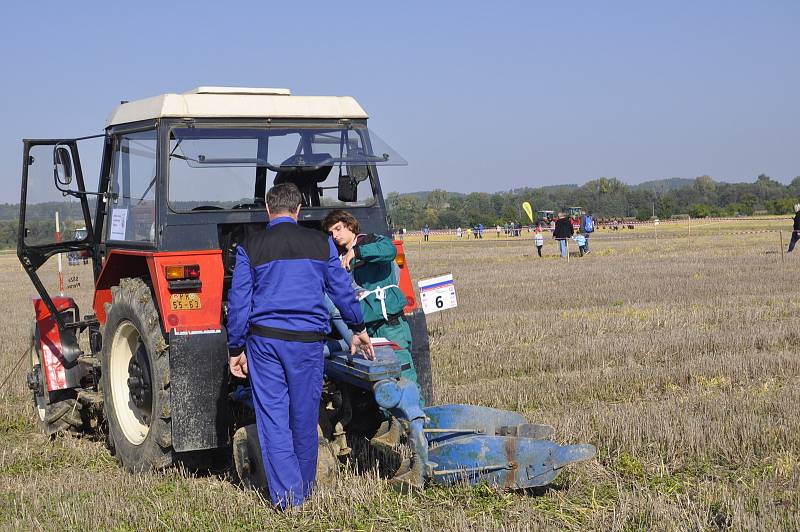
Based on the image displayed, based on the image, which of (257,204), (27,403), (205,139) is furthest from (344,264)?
(27,403)

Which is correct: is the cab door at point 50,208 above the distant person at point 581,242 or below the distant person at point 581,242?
above

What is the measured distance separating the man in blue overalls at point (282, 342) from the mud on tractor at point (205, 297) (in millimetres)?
316

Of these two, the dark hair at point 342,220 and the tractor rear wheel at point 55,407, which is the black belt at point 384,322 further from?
the tractor rear wheel at point 55,407

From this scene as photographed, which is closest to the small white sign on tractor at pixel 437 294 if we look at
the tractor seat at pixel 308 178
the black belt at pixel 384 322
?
the tractor seat at pixel 308 178

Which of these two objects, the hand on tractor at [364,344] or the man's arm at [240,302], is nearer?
the man's arm at [240,302]

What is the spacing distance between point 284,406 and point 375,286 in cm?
124

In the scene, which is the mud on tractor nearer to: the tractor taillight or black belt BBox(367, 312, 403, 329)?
the tractor taillight

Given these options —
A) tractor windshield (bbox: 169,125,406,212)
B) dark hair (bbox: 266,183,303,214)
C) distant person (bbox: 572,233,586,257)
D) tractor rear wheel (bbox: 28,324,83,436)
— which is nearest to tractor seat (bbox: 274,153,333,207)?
tractor windshield (bbox: 169,125,406,212)

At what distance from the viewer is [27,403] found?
882 cm

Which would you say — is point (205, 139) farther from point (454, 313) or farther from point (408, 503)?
point (454, 313)

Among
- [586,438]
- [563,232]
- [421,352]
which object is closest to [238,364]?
[421,352]

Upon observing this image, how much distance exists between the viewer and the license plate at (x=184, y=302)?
5.96m

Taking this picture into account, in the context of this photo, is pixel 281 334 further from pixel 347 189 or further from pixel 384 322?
pixel 347 189

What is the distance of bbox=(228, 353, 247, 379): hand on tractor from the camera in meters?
5.42
